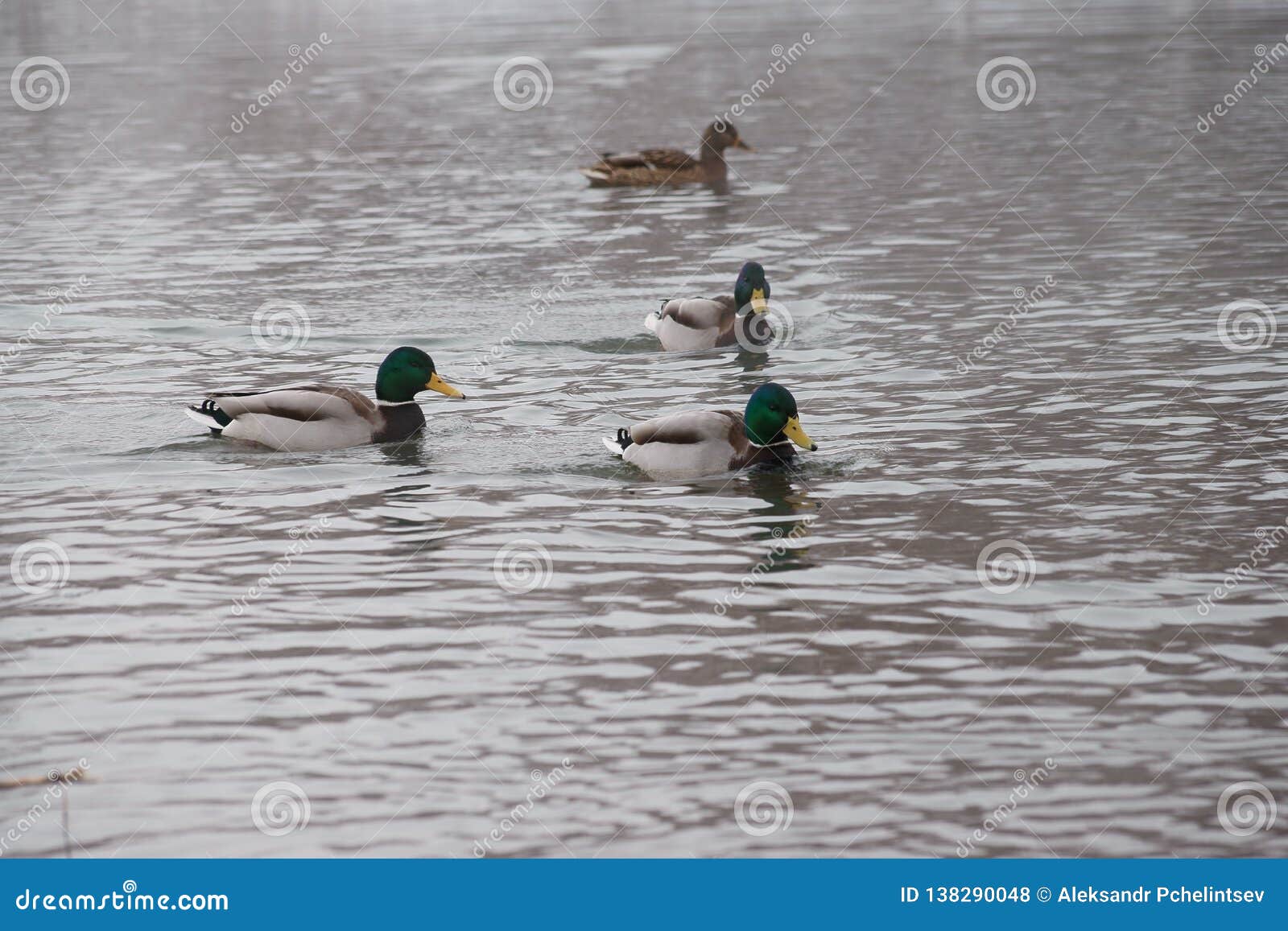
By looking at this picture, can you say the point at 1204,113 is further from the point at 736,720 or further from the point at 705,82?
the point at 736,720

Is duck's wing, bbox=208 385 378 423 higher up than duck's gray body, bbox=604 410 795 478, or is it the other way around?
duck's wing, bbox=208 385 378 423

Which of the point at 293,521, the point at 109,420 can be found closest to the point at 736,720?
the point at 293,521

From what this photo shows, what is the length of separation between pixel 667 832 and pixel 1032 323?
34.8 ft

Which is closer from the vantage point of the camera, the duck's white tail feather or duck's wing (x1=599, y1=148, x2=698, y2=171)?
the duck's white tail feather

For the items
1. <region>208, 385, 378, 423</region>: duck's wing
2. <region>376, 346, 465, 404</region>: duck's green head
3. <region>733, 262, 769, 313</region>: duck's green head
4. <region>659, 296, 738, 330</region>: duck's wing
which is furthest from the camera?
<region>733, 262, 769, 313</region>: duck's green head

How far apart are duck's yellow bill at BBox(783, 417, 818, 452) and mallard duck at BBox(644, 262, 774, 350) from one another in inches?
→ 168

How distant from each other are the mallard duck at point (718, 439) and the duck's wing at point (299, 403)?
2.11 metres

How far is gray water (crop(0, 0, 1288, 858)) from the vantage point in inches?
289

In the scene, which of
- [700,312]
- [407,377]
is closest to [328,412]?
[407,377]

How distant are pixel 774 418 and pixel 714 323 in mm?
4418

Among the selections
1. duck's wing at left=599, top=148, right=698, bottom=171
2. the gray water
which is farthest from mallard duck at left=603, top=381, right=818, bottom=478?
duck's wing at left=599, top=148, right=698, bottom=171

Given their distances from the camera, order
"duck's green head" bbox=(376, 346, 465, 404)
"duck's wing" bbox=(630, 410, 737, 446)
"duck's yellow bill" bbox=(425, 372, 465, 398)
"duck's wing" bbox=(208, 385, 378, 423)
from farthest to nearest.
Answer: "duck's yellow bill" bbox=(425, 372, 465, 398) < "duck's green head" bbox=(376, 346, 465, 404) < "duck's wing" bbox=(208, 385, 378, 423) < "duck's wing" bbox=(630, 410, 737, 446)

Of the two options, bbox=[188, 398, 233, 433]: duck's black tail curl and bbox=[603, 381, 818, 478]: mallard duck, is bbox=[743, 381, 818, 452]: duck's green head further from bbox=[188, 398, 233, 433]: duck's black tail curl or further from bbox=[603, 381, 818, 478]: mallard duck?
bbox=[188, 398, 233, 433]: duck's black tail curl

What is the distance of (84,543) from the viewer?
1080cm
